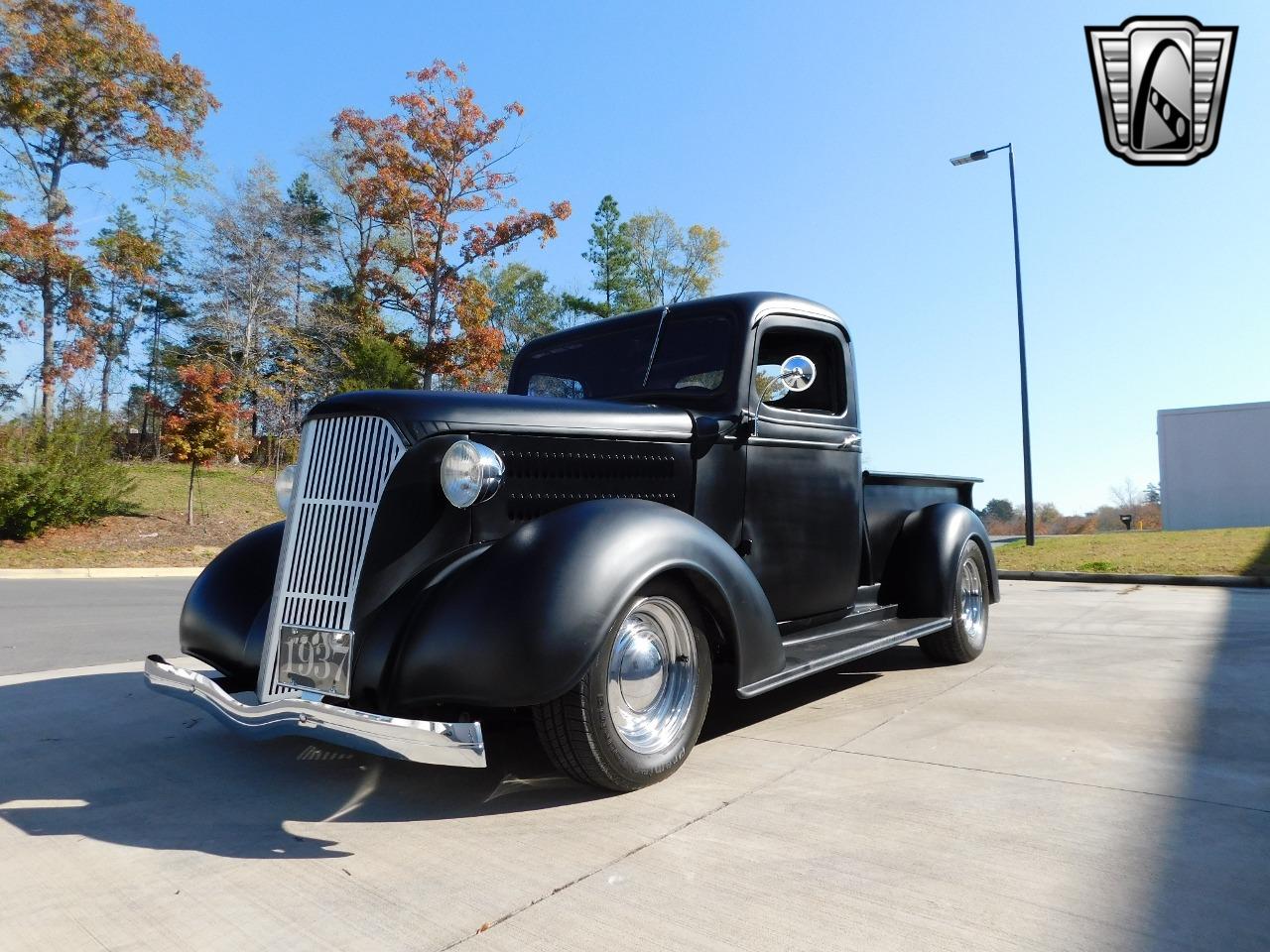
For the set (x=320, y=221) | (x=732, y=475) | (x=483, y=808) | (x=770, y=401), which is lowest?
(x=483, y=808)

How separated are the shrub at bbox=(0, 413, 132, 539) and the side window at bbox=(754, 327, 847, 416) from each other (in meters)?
15.1

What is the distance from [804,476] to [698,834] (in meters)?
2.01

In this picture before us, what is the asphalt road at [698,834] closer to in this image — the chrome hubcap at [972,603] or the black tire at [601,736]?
the black tire at [601,736]

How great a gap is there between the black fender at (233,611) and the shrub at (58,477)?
45.6 feet

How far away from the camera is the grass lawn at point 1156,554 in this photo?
37.3ft

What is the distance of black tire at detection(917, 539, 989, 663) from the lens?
496 cm

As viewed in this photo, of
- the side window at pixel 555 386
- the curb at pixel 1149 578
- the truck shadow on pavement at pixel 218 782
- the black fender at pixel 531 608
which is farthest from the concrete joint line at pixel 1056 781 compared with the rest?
the curb at pixel 1149 578

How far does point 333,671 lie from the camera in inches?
100

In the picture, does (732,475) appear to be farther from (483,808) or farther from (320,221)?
(320,221)

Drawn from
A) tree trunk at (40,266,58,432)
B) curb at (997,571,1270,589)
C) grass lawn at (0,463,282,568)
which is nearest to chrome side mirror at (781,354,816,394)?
curb at (997,571,1270,589)

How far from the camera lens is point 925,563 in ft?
15.6

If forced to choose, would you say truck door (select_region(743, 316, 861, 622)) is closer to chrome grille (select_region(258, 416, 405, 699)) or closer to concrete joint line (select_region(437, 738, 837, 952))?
concrete joint line (select_region(437, 738, 837, 952))

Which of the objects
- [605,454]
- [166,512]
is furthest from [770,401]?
[166,512]

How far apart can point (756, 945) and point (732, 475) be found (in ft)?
6.95
